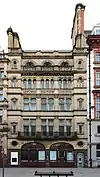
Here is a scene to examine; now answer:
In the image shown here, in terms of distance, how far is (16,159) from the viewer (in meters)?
51.1

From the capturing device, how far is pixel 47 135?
5166 centimetres

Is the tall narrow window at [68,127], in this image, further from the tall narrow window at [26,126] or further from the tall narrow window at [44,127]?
the tall narrow window at [26,126]

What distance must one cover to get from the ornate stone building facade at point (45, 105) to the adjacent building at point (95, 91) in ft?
3.60

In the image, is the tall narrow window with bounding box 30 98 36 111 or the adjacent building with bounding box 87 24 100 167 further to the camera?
the tall narrow window with bounding box 30 98 36 111

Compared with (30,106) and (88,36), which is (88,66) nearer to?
(88,36)

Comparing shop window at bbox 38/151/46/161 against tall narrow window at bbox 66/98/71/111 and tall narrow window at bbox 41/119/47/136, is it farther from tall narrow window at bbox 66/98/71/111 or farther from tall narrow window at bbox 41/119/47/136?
tall narrow window at bbox 66/98/71/111

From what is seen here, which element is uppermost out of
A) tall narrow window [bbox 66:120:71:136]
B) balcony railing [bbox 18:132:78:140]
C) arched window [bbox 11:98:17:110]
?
arched window [bbox 11:98:17:110]

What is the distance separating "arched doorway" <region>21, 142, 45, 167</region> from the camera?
5116 cm

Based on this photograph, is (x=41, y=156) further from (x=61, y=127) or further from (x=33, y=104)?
(x=33, y=104)

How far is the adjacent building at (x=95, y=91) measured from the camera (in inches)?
1986

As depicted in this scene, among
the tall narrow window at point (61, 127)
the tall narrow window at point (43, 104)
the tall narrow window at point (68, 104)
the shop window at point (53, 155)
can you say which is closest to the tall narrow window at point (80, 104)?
the tall narrow window at point (68, 104)

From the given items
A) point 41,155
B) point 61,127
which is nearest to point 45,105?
point 61,127

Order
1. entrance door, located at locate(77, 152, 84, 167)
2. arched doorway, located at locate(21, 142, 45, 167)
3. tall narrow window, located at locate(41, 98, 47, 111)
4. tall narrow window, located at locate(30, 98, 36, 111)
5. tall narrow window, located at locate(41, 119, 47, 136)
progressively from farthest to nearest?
tall narrow window, located at locate(30, 98, 36, 111), tall narrow window, located at locate(41, 98, 47, 111), tall narrow window, located at locate(41, 119, 47, 136), arched doorway, located at locate(21, 142, 45, 167), entrance door, located at locate(77, 152, 84, 167)

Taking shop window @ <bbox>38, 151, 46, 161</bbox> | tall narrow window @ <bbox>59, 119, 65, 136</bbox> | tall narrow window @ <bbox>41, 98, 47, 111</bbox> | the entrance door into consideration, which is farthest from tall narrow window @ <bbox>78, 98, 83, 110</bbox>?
shop window @ <bbox>38, 151, 46, 161</bbox>
